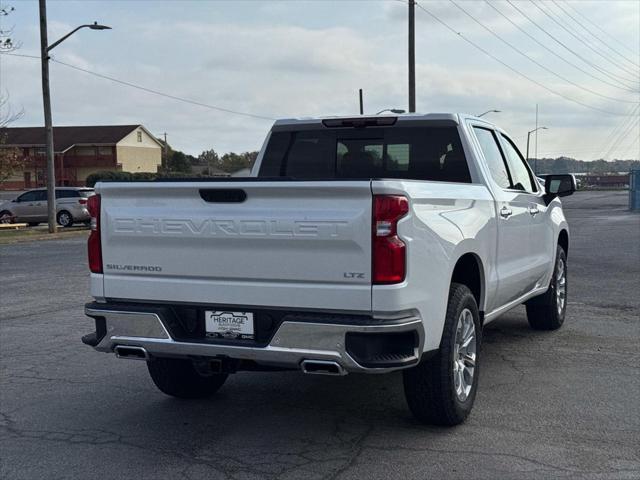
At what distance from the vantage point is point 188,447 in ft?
15.5

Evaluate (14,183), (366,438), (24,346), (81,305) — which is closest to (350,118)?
(366,438)

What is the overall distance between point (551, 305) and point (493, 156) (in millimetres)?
2172

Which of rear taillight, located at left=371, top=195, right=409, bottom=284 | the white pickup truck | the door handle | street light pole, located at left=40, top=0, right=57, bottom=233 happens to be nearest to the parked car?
street light pole, located at left=40, top=0, right=57, bottom=233

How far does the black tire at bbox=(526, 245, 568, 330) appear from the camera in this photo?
7.84 metres

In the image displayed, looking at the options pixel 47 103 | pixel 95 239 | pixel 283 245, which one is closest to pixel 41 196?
pixel 47 103

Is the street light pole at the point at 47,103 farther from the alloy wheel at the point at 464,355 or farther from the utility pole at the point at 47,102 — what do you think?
the alloy wheel at the point at 464,355

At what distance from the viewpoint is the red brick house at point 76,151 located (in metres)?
68.3

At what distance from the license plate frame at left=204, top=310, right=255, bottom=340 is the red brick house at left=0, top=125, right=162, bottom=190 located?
6653 centimetres

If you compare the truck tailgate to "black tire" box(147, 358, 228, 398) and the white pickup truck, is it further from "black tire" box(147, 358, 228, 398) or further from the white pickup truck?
"black tire" box(147, 358, 228, 398)

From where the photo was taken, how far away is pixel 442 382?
4.70 m

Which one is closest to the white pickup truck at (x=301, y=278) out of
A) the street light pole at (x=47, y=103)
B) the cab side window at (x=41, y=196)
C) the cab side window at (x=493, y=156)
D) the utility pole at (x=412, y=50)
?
the cab side window at (x=493, y=156)

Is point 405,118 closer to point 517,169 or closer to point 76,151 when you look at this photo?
point 517,169

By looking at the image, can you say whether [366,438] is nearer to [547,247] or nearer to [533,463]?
[533,463]

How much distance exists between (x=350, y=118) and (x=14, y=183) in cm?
7206
